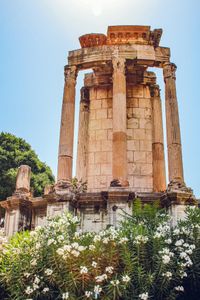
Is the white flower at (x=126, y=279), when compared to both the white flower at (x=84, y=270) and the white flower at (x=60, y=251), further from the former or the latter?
the white flower at (x=60, y=251)

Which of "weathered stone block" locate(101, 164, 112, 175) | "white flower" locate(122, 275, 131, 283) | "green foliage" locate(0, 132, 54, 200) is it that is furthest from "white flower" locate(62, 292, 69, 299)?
"green foliage" locate(0, 132, 54, 200)

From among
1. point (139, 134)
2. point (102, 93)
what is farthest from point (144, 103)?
point (102, 93)

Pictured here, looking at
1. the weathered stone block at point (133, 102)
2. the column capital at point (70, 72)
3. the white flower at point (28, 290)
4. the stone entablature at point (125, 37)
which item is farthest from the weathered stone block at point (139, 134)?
the white flower at point (28, 290)

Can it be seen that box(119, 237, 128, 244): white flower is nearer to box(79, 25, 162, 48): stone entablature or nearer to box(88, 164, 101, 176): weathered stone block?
box(88, 164, 101, 176): weathered stone block

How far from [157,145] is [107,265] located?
33.0 feet

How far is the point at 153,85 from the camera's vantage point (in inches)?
690

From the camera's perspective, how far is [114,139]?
14016mm

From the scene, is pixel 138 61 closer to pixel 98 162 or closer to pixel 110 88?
pixel 110 88

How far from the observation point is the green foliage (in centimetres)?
2844

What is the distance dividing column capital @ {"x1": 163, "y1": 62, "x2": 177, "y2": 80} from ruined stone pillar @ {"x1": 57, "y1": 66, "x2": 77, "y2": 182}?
3.65m

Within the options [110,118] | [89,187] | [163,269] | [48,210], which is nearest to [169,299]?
[163,269]

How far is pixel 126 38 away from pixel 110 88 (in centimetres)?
224

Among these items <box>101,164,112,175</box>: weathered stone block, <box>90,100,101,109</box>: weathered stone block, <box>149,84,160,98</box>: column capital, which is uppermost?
<box>149,84,160,98</box>: column capital

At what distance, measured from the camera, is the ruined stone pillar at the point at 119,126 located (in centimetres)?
1340
